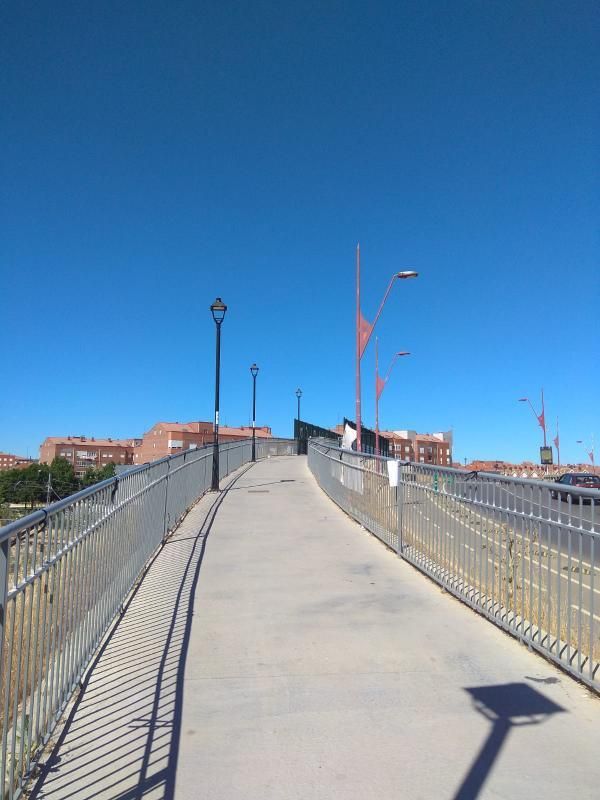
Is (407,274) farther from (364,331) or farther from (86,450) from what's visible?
(86,450)

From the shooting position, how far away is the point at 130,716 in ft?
12.8

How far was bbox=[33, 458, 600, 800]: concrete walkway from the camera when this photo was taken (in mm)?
3197

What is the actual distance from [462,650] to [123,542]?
3423 millimetres

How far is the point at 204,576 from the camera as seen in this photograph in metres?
7.46

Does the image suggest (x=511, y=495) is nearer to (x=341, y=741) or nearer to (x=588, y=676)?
(x=588, y=676)

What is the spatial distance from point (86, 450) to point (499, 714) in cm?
13626

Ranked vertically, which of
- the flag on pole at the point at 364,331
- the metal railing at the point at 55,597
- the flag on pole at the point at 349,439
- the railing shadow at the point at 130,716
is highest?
the flag on pole at the point at 364,331

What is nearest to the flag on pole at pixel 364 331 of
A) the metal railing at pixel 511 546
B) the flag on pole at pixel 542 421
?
the metal railing at pixel 511 546

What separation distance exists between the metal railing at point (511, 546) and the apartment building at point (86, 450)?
397 ft

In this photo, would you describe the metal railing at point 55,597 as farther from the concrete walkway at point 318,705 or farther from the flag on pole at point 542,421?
the flag on pole at point 542,421

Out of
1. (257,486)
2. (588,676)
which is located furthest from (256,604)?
(257,486)

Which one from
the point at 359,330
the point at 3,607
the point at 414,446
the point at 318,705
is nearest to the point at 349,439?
the point at 359,330

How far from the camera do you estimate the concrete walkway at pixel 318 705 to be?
3.20 m

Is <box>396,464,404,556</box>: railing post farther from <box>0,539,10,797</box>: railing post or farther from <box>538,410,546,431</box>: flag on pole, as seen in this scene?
<box>538,410,546,431</box>: flag on pole
